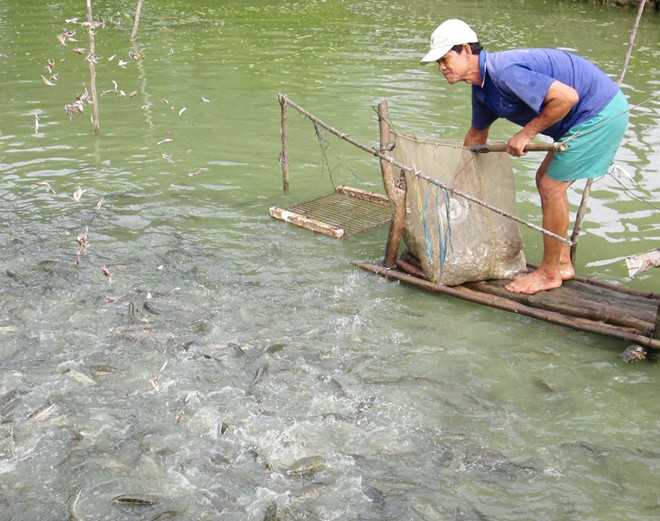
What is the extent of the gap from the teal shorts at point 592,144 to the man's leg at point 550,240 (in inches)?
4.5

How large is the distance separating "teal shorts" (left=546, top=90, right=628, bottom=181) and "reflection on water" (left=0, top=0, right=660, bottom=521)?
1255 millimetres

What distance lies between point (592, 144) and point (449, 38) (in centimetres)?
135

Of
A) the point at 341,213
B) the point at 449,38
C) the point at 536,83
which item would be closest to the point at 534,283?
the point at 536,83

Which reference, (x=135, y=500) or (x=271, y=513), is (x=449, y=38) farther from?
(x=135, y=500)

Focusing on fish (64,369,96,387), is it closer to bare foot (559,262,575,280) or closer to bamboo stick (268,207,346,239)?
bamboo stick (268,207,346,239)

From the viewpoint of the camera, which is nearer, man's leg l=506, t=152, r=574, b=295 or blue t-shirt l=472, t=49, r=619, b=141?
blue t-shirt l=472, t=49, r=619, b=141

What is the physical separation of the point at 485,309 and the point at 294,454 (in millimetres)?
2528

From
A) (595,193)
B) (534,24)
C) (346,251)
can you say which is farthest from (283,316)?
(534,24)

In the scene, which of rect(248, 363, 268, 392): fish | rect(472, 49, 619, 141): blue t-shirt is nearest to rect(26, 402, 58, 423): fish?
rect(248, 363, 268, 392): fish

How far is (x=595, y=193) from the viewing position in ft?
30.5

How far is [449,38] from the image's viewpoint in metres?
6.01

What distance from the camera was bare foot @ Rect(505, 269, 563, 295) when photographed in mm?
6566

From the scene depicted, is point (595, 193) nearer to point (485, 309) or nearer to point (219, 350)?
point (485, 309)

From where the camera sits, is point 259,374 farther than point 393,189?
No
